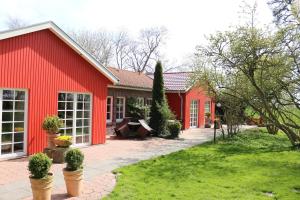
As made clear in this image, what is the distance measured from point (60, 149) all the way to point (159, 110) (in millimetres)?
8954

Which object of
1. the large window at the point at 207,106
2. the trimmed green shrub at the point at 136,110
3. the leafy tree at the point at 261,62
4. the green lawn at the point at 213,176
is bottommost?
the green lawn at the point at 213,176

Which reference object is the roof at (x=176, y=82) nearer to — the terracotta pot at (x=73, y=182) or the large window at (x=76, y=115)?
the large window at (x=76, y=115)

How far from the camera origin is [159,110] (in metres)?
18.7

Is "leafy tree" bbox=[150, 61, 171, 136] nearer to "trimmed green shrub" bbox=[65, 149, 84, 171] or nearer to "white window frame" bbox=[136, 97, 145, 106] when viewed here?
"white window frame" bbox=[136, 97, 145, 106]

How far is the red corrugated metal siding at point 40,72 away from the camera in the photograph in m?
10.6

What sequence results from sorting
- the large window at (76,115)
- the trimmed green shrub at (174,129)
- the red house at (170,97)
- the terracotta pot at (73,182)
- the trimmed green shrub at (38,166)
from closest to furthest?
the trimmed green shrub at (38,166) < the terracotta pot at (73,182) < the large window at (76,115) < the trimmed green shrub at (174,129) < the red house at (170,97)

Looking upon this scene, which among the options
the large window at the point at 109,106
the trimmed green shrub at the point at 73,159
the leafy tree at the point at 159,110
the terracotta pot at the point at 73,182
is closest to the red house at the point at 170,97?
the large window at the point at 109,106

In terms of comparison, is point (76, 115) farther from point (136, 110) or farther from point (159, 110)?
point (136, 110)

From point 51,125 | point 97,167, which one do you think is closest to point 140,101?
point 51,125

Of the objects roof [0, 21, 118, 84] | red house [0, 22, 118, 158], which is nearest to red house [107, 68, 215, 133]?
roof [0, 21, 118, 84]

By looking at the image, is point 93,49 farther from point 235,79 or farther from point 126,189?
point 126,189

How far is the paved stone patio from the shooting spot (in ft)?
23.9

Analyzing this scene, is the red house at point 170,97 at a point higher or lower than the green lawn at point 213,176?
higher

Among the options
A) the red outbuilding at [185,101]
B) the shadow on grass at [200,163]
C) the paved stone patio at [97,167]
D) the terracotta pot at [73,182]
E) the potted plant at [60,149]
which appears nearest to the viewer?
the terracotta pot at [73,182]
